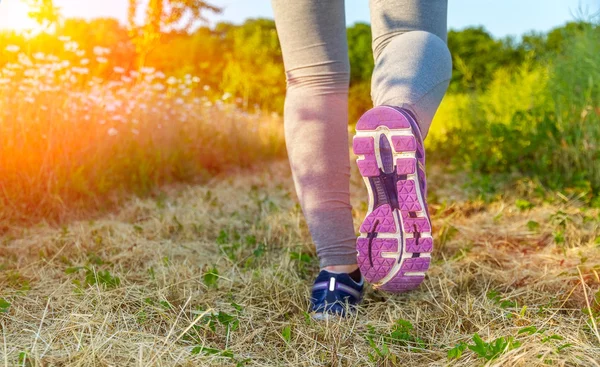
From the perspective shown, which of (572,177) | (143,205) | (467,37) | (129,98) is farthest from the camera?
(467,37)

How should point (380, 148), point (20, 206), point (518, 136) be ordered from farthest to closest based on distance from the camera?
point (518, 136), point (20, 206), point (380, 148)

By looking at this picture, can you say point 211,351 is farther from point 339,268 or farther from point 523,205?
point 523,205

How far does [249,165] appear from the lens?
494 centimetres

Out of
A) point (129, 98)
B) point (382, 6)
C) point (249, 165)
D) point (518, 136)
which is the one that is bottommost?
point (249, 165)

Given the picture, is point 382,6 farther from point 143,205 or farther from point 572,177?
point 572,177

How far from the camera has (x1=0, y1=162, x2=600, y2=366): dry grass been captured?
117 cm

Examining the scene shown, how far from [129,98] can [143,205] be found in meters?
1.80

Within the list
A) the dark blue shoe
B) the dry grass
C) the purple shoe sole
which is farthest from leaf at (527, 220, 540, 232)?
the purple shoe sole

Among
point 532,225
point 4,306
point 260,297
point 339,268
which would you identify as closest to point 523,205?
point 532,225

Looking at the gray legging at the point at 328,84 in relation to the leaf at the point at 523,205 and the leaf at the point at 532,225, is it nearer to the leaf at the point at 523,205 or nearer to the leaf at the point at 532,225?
the leaf at the point at 532,225

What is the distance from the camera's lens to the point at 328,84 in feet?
4.92

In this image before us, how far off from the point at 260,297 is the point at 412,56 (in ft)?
2.56

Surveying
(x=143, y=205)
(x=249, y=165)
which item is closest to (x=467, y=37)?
(x=249, y=165)

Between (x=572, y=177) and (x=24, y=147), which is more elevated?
(x=24, y=147)
